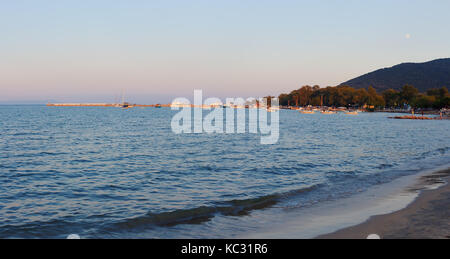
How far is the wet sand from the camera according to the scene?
33.7 ft

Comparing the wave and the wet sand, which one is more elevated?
the wet sand

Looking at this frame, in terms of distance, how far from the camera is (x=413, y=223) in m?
11.5

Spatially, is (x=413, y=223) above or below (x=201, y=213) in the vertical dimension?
above

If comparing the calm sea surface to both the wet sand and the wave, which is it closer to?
the wave

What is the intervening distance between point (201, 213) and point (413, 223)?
7165mm

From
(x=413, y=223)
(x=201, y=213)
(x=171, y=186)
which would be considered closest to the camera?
(x=413, y=223)

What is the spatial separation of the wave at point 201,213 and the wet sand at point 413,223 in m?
4.13

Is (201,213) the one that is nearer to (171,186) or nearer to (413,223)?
(171,186)

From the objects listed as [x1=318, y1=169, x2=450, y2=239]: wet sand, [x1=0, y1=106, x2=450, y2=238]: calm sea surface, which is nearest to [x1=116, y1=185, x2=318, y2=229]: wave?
[x1=0, y1=106, x2=450, y2=238]: calm sea surface

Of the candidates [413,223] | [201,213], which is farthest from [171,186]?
[413,223]

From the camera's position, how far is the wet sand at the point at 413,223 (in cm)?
1027

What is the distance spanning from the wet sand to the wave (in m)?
4.13
